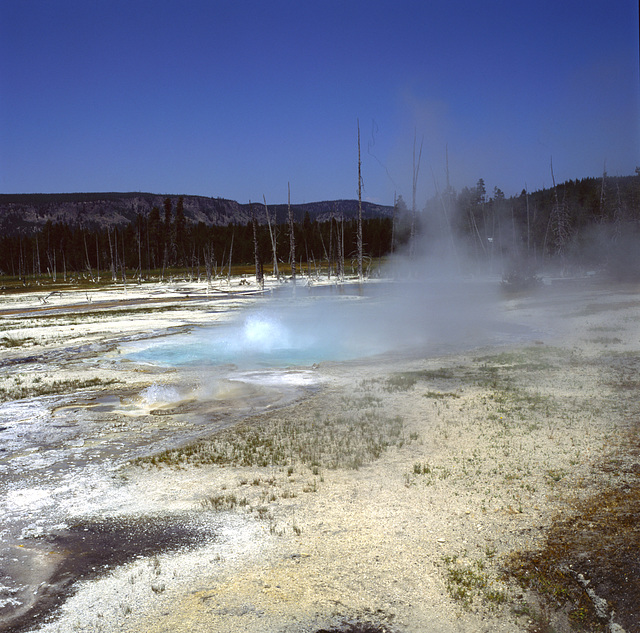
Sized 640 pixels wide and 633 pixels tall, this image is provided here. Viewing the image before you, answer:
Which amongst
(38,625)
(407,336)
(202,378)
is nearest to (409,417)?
(202,378)

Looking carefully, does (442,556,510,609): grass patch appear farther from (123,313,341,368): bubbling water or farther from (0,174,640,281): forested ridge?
(0,174,640,281): forested ridge

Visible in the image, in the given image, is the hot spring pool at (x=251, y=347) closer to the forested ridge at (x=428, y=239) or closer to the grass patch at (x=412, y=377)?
the grass patch at (x=412, y=377)

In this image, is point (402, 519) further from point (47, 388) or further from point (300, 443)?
point (47, 388)

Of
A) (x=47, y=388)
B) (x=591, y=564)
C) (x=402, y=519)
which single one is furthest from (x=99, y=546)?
(x=47, y=388)

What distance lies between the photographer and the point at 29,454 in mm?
9961

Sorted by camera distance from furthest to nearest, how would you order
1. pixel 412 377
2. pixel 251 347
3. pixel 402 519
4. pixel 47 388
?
1. pixel 251 347
2. pixel 412 377
3. pixel 47 388
4. pixel 402 519

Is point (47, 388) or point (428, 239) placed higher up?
point (428, 239)

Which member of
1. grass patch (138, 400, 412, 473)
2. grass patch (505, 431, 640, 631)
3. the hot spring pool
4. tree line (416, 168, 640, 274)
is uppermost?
tree line (416, 168, 640, 274)

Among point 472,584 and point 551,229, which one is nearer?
point 472,584

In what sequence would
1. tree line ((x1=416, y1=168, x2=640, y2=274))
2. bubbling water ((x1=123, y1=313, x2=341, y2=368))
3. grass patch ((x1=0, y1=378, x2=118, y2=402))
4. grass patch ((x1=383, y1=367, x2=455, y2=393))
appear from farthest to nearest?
tree line ((x1=416, y1=168, x2=640, y2=274))
bubbling water ((x1=123, y1=313, x2=341, y2=368))
grass patch ((x1=0, y1=378, x2=118, y2=402))
grass patch ((x1=383, y1=367, x2=455, y2=393))

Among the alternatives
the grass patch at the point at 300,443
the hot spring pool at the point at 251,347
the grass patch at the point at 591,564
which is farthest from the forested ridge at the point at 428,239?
the grass patch at the point at 591,564

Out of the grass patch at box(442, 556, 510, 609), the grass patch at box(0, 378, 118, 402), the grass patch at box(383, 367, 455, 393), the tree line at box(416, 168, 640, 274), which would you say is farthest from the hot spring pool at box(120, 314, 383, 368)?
the tree line at box(416, 168, 640, 274)

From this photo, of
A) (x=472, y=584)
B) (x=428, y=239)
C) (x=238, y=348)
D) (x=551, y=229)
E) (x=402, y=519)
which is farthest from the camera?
(x=428, y=239)

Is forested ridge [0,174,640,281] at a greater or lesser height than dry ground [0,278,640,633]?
greater
